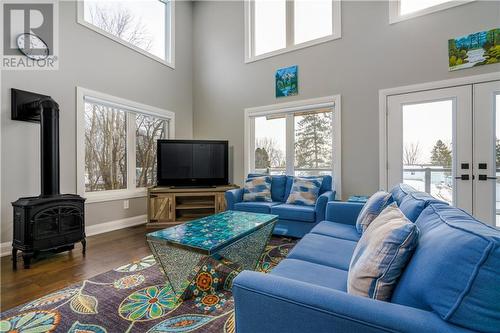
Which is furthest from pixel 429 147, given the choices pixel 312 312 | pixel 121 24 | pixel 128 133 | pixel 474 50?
pixel 121 24

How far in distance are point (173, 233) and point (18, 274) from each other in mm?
1662

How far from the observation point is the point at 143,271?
2.25 meters

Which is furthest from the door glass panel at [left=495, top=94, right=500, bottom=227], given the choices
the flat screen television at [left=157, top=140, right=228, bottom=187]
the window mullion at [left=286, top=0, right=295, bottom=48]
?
the flat screen television at [left=157, top=140, right=228, bottom=187]

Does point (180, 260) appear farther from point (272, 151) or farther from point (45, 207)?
point (272, 151)

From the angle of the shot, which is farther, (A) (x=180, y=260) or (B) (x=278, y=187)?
(B) (x=278, y=187)

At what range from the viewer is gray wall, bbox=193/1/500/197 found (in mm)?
3010

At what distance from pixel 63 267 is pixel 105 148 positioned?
196 centimetres

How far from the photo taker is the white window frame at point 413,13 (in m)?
2.90

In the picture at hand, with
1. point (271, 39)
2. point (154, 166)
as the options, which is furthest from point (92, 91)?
point (271, 39)

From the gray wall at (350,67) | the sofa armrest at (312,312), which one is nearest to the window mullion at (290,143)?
the gray wall at (350,67)

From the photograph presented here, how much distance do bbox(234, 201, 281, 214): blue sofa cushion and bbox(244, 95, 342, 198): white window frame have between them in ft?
3.42

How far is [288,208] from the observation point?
316 cm

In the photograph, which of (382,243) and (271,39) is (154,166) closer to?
(271,39)

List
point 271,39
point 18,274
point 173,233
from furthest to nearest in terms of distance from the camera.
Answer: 1. point 271,39
2. point 18,274
3. point 173,233
